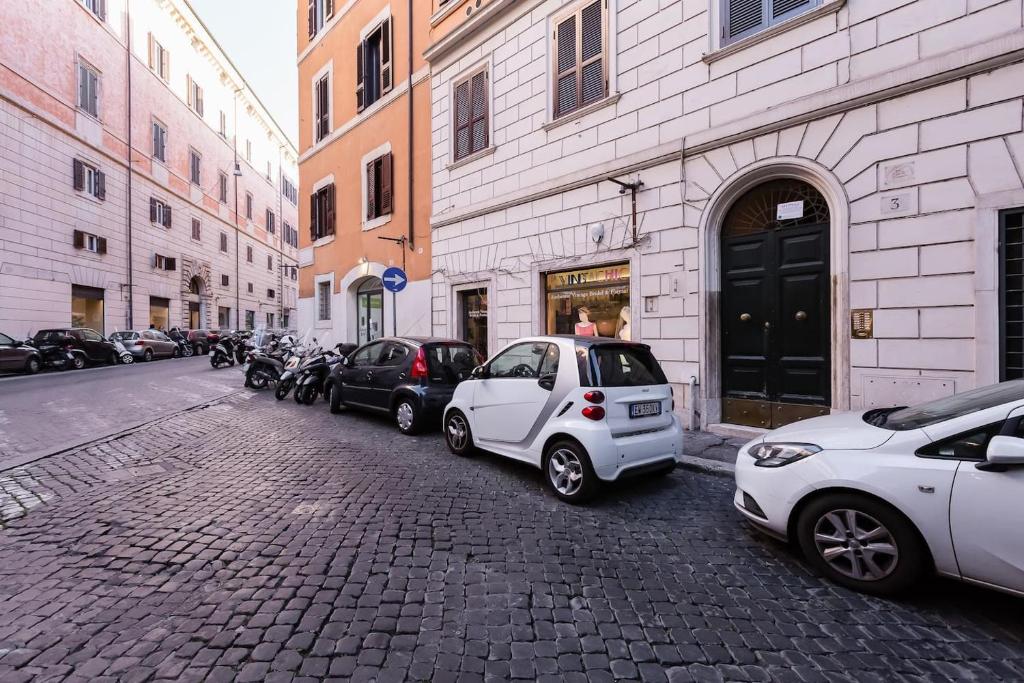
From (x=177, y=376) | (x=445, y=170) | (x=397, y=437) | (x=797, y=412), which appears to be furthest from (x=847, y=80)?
(x=177, y=376)

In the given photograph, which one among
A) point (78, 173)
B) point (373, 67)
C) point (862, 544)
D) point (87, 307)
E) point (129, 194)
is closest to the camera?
point (862, 544)

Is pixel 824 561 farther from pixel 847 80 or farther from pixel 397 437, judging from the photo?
pixel 847 80

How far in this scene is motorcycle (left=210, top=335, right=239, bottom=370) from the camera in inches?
707

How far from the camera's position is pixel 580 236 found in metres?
8.88

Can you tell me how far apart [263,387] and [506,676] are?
11.9 metres

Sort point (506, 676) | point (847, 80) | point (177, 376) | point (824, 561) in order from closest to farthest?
point (506, 676) < point (824, 561) < point (847, 80) < point (177, 376)

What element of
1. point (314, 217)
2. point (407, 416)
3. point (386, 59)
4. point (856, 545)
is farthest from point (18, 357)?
point (856, 545)

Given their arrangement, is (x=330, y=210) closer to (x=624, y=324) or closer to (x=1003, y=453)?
(x=624, y=324)

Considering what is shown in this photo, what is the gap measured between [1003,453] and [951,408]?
68 cm

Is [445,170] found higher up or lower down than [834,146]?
higher up

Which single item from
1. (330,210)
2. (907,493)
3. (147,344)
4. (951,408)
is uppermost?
(330,210)

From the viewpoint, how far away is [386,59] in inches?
550

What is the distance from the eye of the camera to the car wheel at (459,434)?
5855mm

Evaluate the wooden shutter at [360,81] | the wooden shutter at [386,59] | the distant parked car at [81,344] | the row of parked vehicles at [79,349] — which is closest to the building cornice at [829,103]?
the wooden shutter at [386,59]
